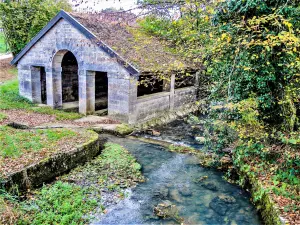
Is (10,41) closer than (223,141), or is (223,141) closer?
(223,141)

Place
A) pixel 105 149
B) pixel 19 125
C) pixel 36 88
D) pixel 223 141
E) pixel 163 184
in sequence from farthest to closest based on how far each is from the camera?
pixel 36 88 < pixel 19 125 < pixel 105 149 < pixel 223 141 < pixel 163 184

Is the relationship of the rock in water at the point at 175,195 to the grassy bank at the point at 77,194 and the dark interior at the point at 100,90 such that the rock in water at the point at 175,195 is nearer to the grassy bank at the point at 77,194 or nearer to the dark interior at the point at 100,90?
the grassy bank at the point at 77,194

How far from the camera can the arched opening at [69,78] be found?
1628 centimetres

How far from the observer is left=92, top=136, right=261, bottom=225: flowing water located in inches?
241

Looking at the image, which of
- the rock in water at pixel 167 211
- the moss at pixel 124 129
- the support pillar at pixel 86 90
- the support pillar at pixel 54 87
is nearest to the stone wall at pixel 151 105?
the moss at pixel 124 129

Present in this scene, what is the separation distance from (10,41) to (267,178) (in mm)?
21947

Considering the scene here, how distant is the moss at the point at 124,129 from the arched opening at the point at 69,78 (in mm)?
5827

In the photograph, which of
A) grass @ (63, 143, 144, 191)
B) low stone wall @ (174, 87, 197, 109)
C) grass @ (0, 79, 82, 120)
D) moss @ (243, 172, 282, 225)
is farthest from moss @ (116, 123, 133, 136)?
moss @ (243, 172, 282, 225)

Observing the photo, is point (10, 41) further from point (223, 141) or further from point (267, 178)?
point (267, 178)

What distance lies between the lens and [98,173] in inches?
315

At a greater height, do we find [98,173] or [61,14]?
[61,14]

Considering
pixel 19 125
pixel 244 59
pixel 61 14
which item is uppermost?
pixel 61 14

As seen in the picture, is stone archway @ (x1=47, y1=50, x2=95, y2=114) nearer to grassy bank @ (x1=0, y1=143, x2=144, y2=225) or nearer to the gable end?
the gable end

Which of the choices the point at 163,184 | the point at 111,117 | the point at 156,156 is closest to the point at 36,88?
the point at 111,117
